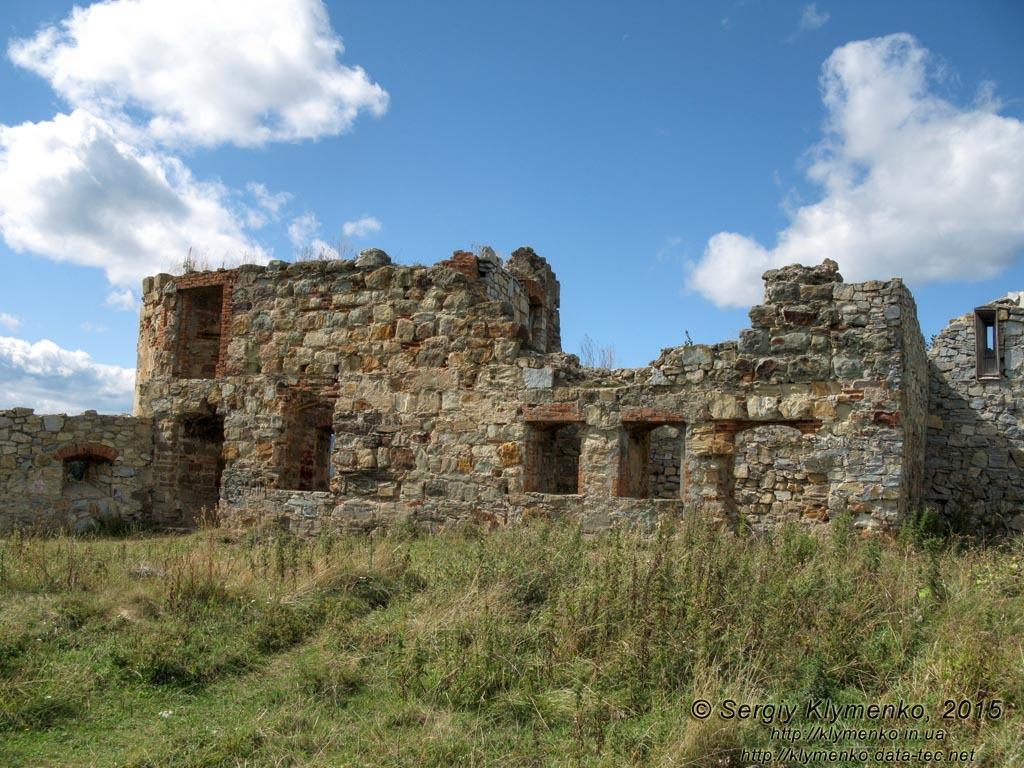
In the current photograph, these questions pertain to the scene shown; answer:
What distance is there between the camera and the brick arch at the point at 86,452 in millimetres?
12109

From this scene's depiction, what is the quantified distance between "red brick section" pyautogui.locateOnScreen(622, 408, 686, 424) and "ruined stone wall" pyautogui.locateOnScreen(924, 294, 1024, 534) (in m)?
7.41

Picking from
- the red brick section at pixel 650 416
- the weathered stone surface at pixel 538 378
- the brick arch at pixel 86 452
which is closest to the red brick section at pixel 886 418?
the red brick section at pixel 650 416

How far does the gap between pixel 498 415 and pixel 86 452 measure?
6.84 m

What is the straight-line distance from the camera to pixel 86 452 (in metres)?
12.3

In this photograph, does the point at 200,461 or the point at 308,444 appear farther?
the point at 200,461

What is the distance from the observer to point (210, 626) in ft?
20.4

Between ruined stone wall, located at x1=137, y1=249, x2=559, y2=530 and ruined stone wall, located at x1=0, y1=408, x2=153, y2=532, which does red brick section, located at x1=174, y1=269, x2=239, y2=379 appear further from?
ruined stone wall, located at x1=0, y1=408, x2=153, y2=532

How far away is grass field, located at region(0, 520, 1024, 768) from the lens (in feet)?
14.4

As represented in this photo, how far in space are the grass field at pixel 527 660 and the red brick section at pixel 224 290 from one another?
537cm

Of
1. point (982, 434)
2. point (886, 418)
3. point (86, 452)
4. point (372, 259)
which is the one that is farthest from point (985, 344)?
point (86, 452)

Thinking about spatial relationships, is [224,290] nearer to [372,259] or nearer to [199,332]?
[199,332]

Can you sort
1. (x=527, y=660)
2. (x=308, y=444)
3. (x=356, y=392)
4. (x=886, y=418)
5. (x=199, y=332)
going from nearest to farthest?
(x=527, y=660) → (x=886, y=418) → (x=356, y=392) → (x=308, y=444) → (x=199, y=332)

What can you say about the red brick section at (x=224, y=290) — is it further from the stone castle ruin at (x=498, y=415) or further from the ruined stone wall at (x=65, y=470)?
the ruined stone wall at (x=65, y=470)

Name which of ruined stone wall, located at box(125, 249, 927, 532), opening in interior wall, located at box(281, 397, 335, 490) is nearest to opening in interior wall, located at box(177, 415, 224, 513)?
ruined stone wall, located at box(125, 249, 927, 532)
